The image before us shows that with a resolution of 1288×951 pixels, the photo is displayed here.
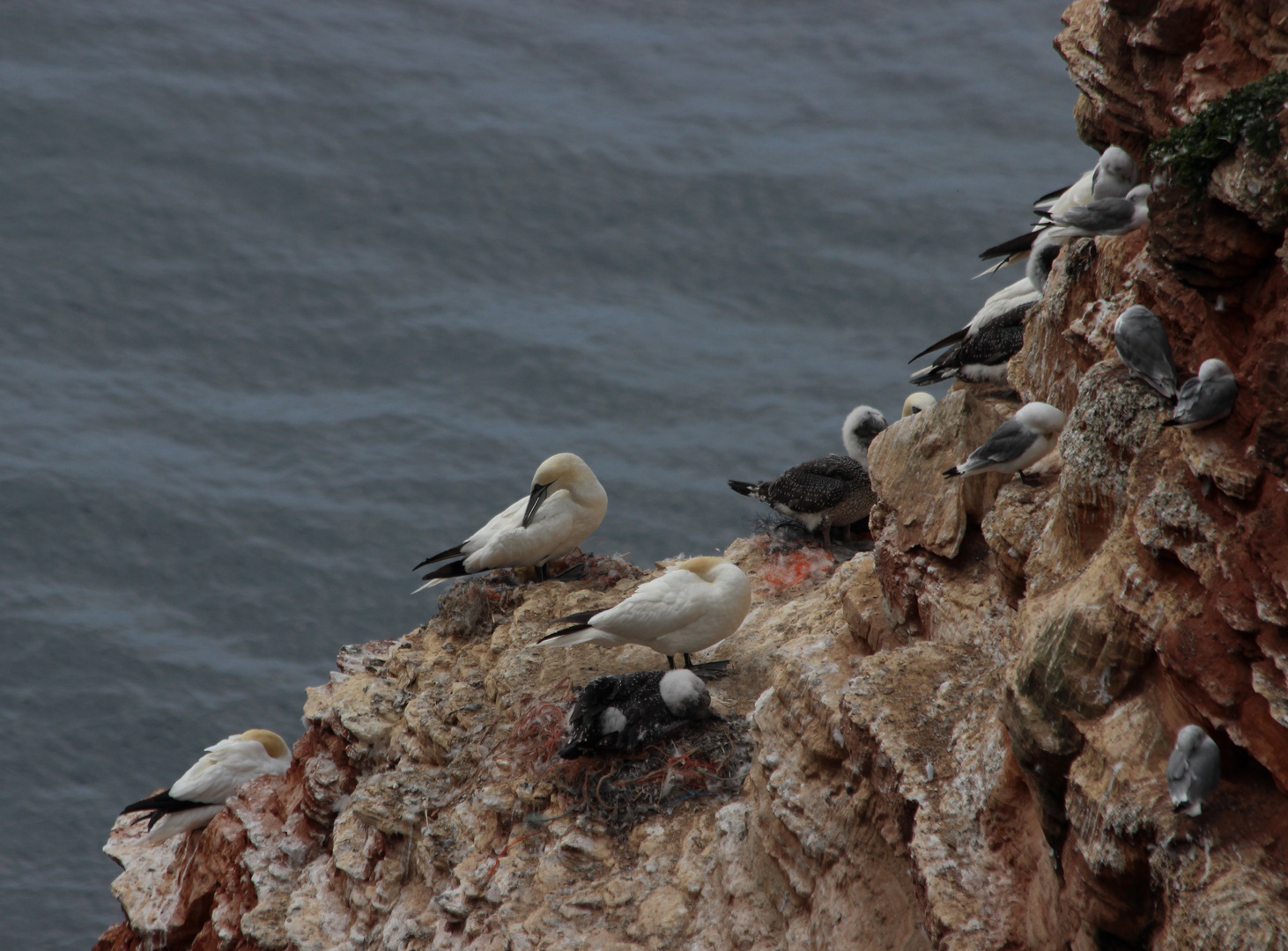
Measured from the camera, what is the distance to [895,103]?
A: 39344 mm

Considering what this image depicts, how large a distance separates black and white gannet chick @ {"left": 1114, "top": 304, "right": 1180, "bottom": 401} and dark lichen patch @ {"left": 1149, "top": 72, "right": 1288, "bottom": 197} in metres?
0.50

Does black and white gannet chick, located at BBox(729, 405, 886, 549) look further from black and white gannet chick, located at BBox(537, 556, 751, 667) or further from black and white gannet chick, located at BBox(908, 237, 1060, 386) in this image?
black and white gannet chick, located at BBox(537, 556, 751, 667)

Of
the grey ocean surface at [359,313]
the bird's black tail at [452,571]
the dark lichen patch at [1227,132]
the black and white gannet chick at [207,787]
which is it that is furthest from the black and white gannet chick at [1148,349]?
the grey ocean surface at [359,313]

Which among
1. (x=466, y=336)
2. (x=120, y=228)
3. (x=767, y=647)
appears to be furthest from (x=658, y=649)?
(x=120, y=228)

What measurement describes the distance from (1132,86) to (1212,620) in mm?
2459

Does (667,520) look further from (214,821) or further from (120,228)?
(214,821)

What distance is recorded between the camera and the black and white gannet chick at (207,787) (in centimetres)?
951

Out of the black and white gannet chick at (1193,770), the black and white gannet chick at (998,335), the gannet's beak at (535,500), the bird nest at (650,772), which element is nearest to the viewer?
the black and white gannet chick at (1193,770)

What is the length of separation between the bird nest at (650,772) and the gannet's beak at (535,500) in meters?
2.13

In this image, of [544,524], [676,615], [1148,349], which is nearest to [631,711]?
[676,615]

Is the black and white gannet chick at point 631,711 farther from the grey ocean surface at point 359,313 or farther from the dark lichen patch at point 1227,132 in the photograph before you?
the grey ocean surface at point 359,313

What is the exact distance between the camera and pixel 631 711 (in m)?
6.92

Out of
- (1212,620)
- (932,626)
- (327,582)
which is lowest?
(327,582)

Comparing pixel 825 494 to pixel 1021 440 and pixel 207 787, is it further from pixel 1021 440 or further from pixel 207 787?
pixel 207 787
